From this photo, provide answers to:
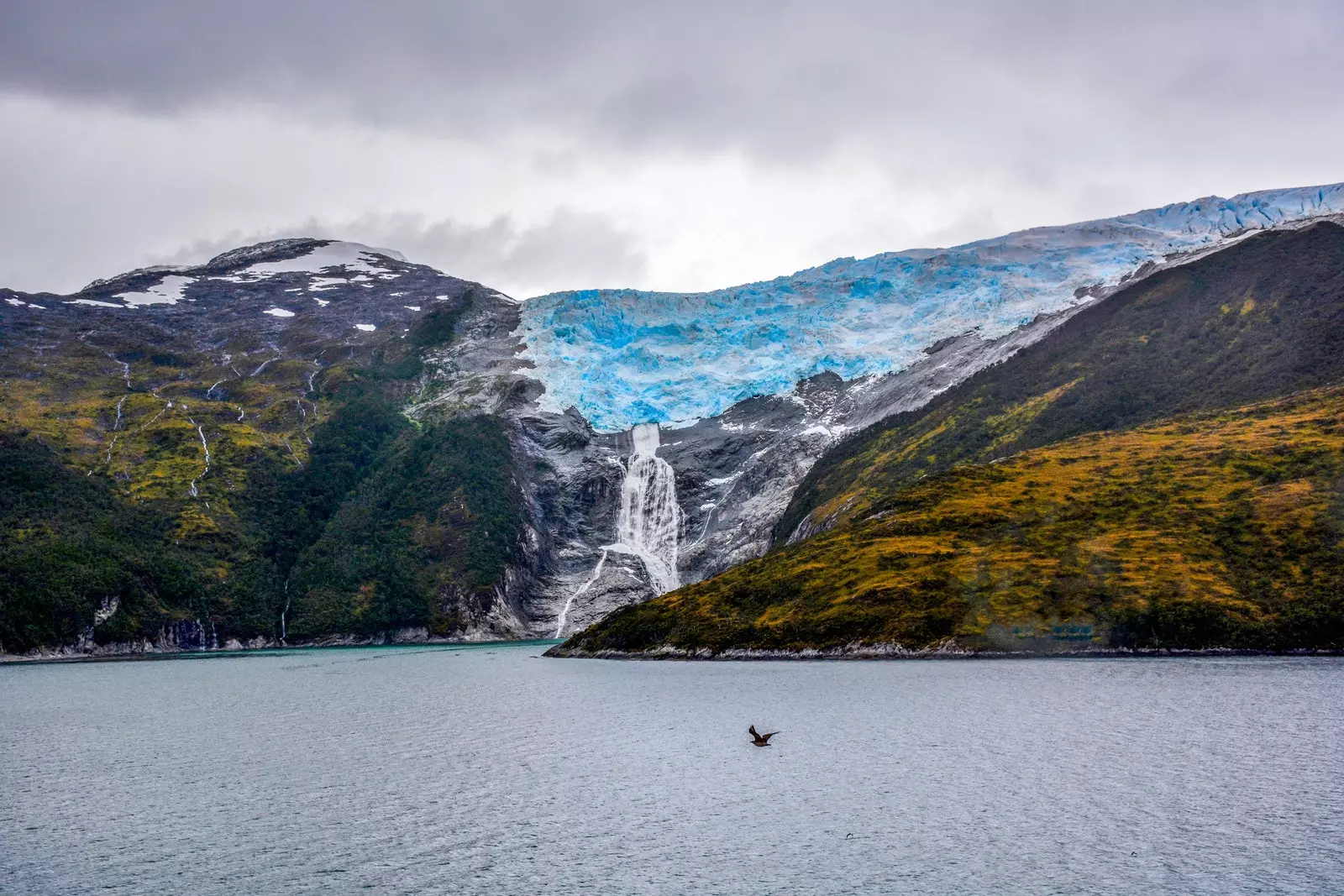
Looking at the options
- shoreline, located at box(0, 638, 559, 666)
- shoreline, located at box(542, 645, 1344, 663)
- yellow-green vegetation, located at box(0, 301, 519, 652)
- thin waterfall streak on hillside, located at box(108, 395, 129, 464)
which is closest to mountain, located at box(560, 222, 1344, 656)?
shoreline, located at box(542, 645, 1344, 663)

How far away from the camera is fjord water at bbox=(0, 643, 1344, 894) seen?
26.0 m

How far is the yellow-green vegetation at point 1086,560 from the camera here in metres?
78.8

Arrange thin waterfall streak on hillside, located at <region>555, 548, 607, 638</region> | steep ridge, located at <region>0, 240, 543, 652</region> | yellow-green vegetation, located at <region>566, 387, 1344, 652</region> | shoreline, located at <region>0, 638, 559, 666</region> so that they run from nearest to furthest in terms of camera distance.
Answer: yellow-green vegetation, located at <region>566, 387, 1344, 652</region> < shoreline, located at <region>0, 638, 559, 666</region> < steep ridge, located at <region>0, 240, 543, 652</region> < thin waterfall streak on hillside, located at <region>555, 548, 607, 638</region>

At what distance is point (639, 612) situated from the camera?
378ft

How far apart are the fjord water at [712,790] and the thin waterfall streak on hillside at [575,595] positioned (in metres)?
116

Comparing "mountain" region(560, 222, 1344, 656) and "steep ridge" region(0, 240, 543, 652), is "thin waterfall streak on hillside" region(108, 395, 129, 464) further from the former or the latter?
"mountain" region(560, 222, 1344, 656)

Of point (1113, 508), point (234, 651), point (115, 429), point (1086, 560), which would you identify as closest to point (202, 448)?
point (115, 429)

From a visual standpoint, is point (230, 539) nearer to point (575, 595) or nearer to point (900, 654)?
point (575, 595)

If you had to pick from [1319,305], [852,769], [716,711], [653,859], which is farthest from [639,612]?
[1319,305]

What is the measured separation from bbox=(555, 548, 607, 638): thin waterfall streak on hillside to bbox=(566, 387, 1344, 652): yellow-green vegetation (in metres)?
62.4

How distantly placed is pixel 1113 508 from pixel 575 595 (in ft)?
373

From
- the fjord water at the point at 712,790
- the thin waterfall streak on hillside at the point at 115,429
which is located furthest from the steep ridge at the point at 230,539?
the fjord water at the point at 712,790

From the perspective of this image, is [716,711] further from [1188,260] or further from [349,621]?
[1188,260]

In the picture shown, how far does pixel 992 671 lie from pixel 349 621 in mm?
122022
